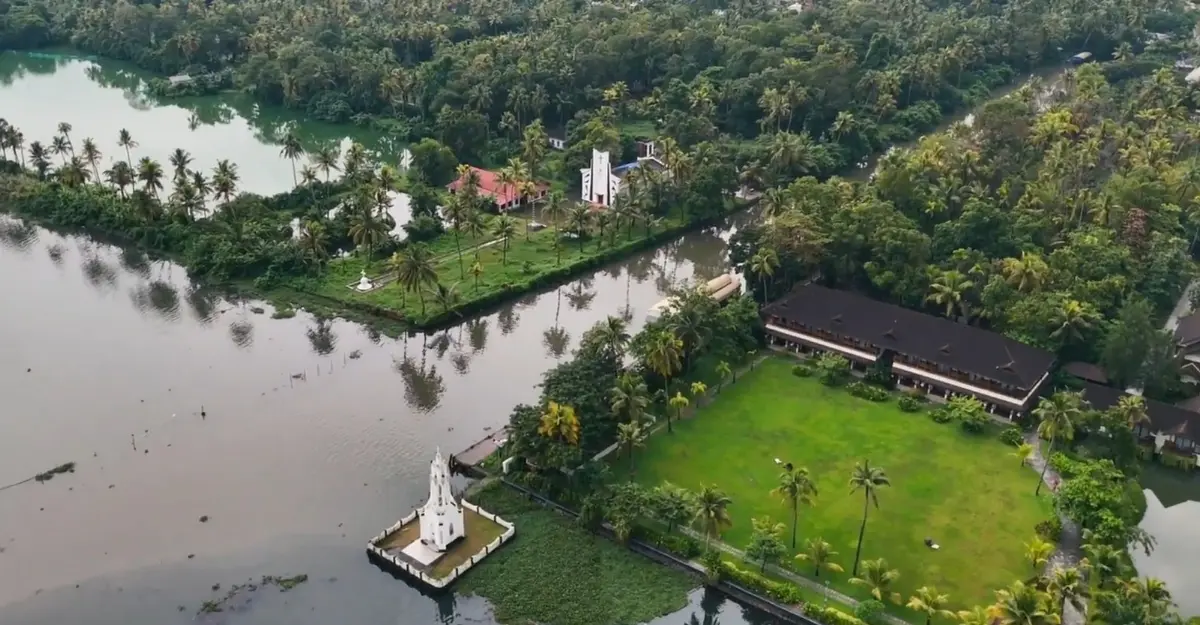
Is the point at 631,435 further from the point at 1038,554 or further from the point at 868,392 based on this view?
the point at 1038,554

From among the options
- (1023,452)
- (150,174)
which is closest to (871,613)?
(1023,452)

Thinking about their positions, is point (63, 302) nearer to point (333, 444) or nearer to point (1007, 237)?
point (333, 444)

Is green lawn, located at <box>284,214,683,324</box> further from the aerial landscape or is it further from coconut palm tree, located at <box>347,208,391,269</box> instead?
coconut palm tree, located at <box>347,208,391,269</box>

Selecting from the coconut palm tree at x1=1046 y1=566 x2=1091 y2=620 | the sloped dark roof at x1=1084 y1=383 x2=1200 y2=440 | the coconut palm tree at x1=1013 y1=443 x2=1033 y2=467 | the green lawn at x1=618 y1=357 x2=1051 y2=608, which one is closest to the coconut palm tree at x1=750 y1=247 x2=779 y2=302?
the green lawn at x1=618 y1=357 x2=1051 y2=608

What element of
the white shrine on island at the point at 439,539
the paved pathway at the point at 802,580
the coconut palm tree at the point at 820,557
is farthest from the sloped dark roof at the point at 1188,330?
the white shrine on island at the point at 439,539

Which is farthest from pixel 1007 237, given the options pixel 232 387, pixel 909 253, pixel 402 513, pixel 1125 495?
pixel 232 387

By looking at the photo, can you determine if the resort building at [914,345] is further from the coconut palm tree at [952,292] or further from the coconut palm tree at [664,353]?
the coconut palm tree at [664,353]
